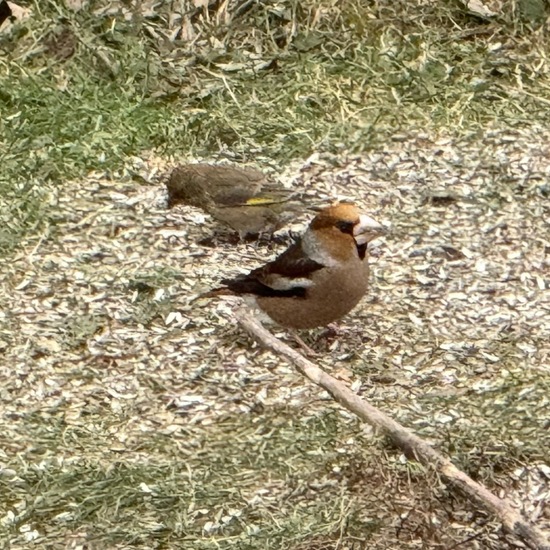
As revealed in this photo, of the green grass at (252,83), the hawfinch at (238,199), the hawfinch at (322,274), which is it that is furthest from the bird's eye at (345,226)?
the green grass at (252,83)

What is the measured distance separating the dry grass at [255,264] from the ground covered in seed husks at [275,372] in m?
0.01

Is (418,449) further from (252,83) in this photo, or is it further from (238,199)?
(252,83)

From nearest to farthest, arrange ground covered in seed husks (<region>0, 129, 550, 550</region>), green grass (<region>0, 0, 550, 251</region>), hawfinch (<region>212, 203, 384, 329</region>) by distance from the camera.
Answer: ground covered in seed husks (<region>0, 129, 550, 550</region>), hawfinch (<region>212, 203, 384, 329</region>), green grass (<region>0, 0, 550, 251</region>)

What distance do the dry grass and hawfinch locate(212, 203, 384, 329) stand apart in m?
0.18

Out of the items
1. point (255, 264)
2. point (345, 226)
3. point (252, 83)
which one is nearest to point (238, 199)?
point (255, 264)

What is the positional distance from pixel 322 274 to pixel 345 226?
0.21m

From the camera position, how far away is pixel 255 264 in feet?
19.6

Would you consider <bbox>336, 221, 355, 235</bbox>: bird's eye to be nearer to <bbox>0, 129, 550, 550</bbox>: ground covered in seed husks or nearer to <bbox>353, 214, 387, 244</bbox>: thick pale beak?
<bbox>353, 214, 387, 244</bbox>: thick pale beak

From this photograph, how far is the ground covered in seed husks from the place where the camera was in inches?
174

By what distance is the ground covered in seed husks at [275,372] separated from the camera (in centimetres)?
442

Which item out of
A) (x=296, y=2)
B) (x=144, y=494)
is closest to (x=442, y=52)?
(x=296, y=2)

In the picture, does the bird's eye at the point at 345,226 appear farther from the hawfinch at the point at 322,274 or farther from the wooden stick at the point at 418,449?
the wooden stick at the point at 418,449

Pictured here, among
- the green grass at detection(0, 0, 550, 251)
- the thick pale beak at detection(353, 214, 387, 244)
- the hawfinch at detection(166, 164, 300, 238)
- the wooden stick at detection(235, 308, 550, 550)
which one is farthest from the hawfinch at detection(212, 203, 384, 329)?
the green grass at detection(0, 0, 550, 251)

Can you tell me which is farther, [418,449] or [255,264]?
[255,264]
